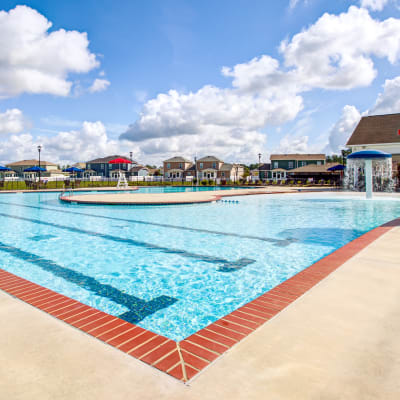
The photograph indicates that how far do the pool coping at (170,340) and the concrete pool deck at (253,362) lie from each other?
8 centimetres

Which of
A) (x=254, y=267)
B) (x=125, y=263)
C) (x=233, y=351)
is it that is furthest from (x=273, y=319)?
(x=125, y=263)

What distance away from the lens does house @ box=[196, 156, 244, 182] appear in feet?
202

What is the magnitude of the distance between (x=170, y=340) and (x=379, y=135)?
30930mm

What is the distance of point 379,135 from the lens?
27469 millimetres

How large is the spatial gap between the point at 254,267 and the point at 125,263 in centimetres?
268

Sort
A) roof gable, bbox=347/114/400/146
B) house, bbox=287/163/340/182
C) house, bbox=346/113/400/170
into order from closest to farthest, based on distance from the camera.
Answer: house, bbox=346/113/400/170 < roof gable, bbox=347/114/400/146 < house, bbox=287/163/340/182

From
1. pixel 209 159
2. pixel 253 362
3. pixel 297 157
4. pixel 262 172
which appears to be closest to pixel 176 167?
pixel 209 159

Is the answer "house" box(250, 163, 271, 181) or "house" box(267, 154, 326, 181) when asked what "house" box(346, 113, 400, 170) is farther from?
"house" box(250, 163, 271, 181)

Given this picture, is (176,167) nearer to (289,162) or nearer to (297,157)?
(289,162)

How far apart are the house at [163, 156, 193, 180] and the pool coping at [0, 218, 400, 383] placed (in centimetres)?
6248

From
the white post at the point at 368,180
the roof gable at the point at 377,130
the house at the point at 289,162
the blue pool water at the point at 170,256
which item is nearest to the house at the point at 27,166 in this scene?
the house at the point at 289,162

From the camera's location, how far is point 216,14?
50.1 feet

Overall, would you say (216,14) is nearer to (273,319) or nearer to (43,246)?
(43,246)

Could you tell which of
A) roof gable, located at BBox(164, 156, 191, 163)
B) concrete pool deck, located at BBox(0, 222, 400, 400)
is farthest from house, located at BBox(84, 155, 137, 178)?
concrete pool deck, located at BBox(0, 222, 400, 400)
